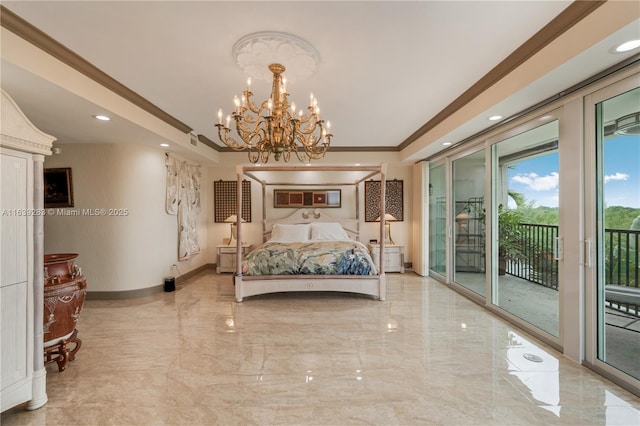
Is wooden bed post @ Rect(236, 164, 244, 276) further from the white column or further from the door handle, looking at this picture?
the door handle

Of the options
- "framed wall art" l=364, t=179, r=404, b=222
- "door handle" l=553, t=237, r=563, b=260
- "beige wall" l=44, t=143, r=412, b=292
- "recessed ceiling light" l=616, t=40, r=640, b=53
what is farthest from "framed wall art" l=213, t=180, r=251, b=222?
"recessed ceiling light" l=616, t=40, r=640, b=53

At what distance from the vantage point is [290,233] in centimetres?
517

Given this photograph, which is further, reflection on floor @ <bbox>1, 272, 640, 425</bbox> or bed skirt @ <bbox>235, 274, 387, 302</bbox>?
bed skirt @ <bbox>235, 274, 387, 302</bbox>

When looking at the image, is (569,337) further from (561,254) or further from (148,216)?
(148,216)

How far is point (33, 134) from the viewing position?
1.75 metres

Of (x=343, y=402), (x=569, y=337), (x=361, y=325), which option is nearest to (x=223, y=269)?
(x=361, y=325)

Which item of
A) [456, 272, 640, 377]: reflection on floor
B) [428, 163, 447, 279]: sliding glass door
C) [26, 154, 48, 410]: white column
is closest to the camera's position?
[26, 154, 48, 410]: white column

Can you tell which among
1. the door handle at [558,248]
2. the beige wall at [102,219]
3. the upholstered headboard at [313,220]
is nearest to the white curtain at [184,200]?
the beige wall at [102,219]

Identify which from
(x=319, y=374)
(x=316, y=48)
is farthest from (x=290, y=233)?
(x=316, y=48)

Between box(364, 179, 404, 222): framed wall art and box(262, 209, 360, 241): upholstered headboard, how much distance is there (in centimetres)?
41

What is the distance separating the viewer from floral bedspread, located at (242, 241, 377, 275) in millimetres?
3930

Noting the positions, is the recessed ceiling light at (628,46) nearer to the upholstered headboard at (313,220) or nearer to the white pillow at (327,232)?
the white pillow at (327,232)

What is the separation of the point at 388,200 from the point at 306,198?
1.78 meters

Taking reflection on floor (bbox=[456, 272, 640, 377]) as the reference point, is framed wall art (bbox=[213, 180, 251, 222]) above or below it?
above
